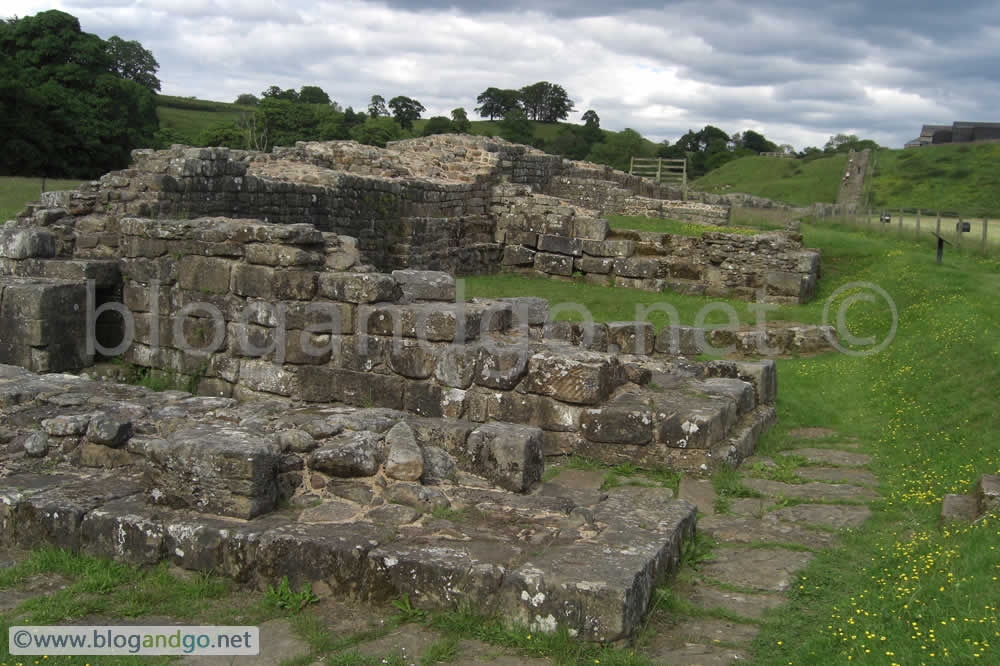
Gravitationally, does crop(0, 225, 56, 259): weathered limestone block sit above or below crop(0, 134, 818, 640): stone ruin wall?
above

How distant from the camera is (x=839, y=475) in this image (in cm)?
871

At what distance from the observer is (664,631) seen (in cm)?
504

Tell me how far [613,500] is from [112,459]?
3.83 meters

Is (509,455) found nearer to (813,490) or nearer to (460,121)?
(813,490)

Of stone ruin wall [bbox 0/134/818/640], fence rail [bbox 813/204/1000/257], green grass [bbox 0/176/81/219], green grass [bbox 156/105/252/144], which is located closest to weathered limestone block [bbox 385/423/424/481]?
stone ruin wall [bbox 0/134/818/640]

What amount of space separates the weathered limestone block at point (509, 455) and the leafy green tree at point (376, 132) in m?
43.5

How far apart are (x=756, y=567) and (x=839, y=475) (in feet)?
9.54

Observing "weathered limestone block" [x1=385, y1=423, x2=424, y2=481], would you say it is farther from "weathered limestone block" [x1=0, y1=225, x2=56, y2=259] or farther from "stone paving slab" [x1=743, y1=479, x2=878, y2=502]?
"weathered limestone block" [x1=0, y1=225, x2=56, y2=259]

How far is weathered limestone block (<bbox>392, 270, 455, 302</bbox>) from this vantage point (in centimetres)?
999

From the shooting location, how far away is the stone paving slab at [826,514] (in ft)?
23.8
